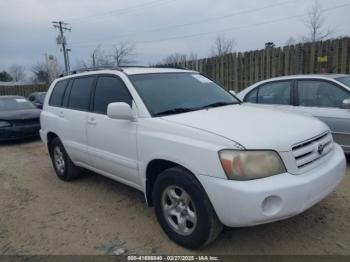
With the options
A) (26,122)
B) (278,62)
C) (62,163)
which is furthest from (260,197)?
(26,122)

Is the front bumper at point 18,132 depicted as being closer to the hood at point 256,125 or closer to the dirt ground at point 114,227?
the dirt ground at point 114,227

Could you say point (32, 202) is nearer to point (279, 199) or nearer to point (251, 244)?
point (251, 244)

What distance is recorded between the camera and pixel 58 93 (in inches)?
221

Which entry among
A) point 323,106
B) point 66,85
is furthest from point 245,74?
point 66,85

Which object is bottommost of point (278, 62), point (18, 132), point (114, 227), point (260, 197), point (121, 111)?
point (114, 227)

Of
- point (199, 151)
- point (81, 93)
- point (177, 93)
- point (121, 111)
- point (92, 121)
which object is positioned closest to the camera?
point (199, 151)

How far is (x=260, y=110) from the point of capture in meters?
3.80

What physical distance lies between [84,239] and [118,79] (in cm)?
188

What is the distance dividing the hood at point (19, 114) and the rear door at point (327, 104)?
7.48 metres

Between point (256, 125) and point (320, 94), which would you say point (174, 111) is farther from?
point (320, 94)

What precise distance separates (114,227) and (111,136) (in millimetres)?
1046

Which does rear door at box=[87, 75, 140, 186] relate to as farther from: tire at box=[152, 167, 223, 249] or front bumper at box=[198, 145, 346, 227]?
front bumper at box=[198, 145, 346, 227]

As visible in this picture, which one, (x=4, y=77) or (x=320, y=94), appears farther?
(x=4, y=77)

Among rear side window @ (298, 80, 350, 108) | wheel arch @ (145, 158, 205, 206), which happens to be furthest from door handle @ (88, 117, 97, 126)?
rear side window @ (298, 80, 350, 108)
